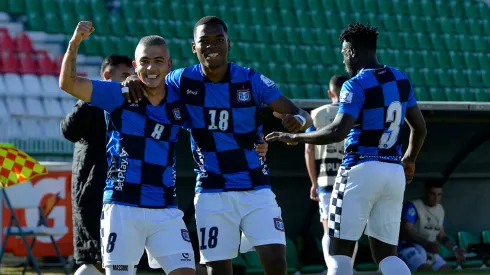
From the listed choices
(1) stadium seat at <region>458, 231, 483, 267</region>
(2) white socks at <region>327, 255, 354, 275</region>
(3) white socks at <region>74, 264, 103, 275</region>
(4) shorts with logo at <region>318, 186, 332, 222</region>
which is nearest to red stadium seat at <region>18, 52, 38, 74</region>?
(1) stadium seat at <region>458, 231, 483, 267</region>

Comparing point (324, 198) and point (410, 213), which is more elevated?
point (324, 198)

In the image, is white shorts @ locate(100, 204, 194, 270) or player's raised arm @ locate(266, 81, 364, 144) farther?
player's raised arm @ locate(266, 81, 364, 144)

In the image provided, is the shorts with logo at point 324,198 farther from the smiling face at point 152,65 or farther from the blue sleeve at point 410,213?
the smiling face at point 152,65

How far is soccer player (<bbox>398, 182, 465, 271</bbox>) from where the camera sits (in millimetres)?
11266

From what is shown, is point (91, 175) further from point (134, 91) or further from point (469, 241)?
point (469, 241)

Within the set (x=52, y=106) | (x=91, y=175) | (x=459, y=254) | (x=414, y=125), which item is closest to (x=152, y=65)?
(x=91, y=175)

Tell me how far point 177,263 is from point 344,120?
1.41 meters

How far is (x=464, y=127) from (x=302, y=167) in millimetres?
2004

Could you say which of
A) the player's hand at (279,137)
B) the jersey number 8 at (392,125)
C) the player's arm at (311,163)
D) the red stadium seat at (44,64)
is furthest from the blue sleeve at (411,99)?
the red stadium seat at (44,64)

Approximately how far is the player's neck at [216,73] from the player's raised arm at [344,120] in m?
0.60

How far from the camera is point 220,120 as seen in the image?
18.8 feet

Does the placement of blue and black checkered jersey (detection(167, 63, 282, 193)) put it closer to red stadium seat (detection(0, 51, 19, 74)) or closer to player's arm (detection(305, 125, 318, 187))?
player's arm (detection(305, 125, 318, 187))

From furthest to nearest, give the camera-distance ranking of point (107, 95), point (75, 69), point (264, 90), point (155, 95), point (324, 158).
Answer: point (324, 158), point (264, 90), point (155, 95), point (107, 95), point (75, 69)

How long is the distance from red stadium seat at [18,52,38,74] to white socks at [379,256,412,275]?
37.1 ft
